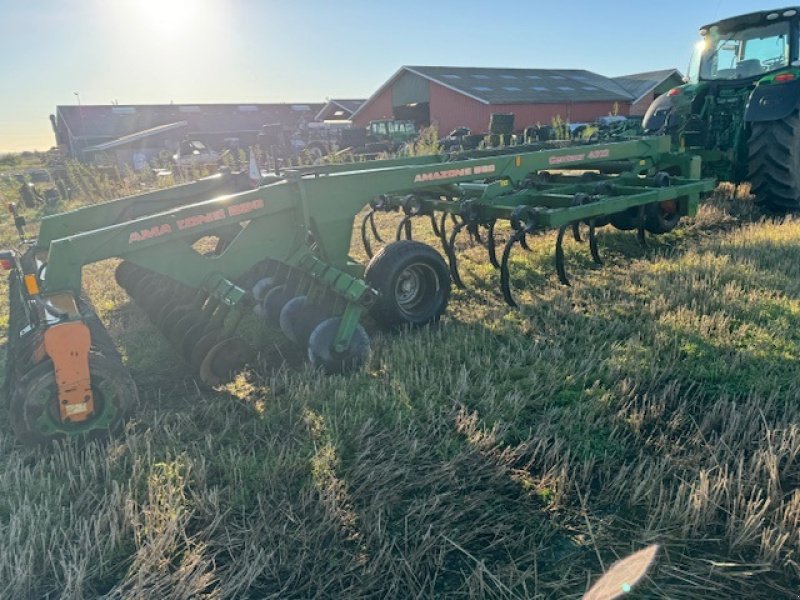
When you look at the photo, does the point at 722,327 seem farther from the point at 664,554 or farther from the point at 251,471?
the point at 251,471

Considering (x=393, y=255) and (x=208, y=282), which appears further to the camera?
(x=393, y=255)

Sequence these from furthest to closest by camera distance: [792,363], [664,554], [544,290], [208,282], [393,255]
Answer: [544,290] < [393,255] < [208,282] < [792,363] < [664,554]

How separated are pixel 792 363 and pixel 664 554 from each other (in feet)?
5.82

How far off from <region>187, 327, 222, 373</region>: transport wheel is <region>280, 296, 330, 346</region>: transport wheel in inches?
17.4

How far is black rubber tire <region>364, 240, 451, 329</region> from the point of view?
3795 millimetres

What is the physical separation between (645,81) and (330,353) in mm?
38104

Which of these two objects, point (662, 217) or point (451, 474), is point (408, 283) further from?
point (662, 217)

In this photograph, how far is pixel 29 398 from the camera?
258cm

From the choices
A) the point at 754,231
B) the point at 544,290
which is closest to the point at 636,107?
the point at 754,231

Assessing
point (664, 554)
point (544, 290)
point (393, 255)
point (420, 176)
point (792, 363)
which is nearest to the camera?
point (664, 554)

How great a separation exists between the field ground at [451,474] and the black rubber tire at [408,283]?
172 millimetres

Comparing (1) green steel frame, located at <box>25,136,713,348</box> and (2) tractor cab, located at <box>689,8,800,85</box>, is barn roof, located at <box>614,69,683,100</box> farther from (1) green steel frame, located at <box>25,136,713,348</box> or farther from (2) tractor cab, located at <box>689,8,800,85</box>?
(1) green steel frame, located at <box>25,136,713,348</box>

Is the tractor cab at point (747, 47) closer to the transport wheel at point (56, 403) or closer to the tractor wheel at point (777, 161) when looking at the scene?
the tractor wheel at point (777, 161)

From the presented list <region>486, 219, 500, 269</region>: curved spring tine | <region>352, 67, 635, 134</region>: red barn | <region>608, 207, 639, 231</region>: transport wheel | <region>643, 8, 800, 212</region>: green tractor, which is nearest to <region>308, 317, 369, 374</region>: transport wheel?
<region>486, 219, 500, 269</region>: curved spring tine
